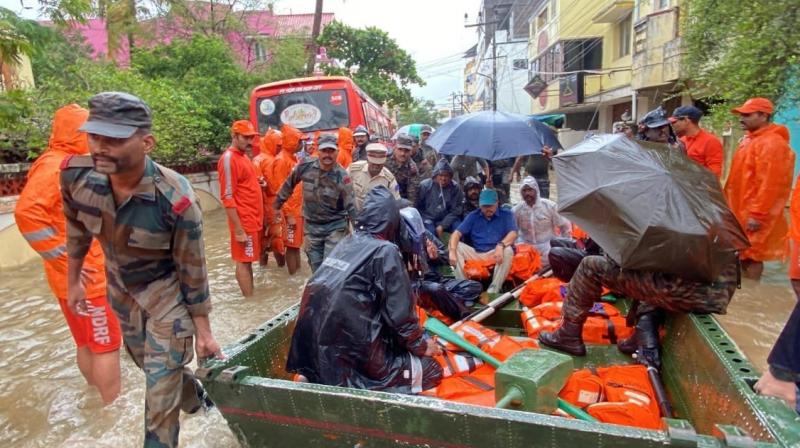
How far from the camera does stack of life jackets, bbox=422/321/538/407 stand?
101 inches

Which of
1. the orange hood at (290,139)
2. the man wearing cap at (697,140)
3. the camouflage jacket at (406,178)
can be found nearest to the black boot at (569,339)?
the man wearing cap at (697,140)

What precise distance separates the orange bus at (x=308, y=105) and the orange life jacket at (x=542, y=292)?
6432mm

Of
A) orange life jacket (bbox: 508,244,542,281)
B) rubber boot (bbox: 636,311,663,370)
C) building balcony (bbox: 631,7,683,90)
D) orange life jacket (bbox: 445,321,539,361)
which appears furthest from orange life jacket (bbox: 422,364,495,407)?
building balcony (bbox: 631,7,683,90)

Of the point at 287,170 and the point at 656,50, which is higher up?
the point at 656,50

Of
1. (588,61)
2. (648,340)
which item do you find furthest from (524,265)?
(588,61)

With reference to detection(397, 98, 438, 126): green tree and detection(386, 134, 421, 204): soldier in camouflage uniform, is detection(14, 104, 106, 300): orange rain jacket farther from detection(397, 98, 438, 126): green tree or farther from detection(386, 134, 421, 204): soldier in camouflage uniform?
detection(397, 98, 438, 126): green tree

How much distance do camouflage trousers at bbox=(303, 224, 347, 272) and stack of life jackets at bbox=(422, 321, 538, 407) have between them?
1.87 meters

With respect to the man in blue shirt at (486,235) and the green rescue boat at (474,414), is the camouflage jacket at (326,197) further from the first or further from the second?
the green rescue boat at (474,414)

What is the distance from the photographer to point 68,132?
280 cm

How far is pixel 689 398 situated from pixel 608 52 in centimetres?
1803

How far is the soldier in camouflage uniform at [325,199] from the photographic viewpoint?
4742mm

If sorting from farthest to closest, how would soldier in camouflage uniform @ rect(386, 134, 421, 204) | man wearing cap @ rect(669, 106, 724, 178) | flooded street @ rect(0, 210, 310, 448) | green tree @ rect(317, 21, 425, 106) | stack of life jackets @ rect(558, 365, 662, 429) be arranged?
green tree @ rect(317, 21, 425, 106) → soldier in camouflage uniform @ rect(386, 134, 421, 204) → man wearing cap @ rect(669, 106, 724, 178) → flooded street @ rect(0, 210, 310, 448) → stack of life jackets @ rect(558, 365, 662, 429)

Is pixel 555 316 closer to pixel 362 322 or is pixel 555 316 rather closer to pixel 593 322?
pixel 593 322

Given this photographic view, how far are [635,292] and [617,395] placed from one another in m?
0.63
